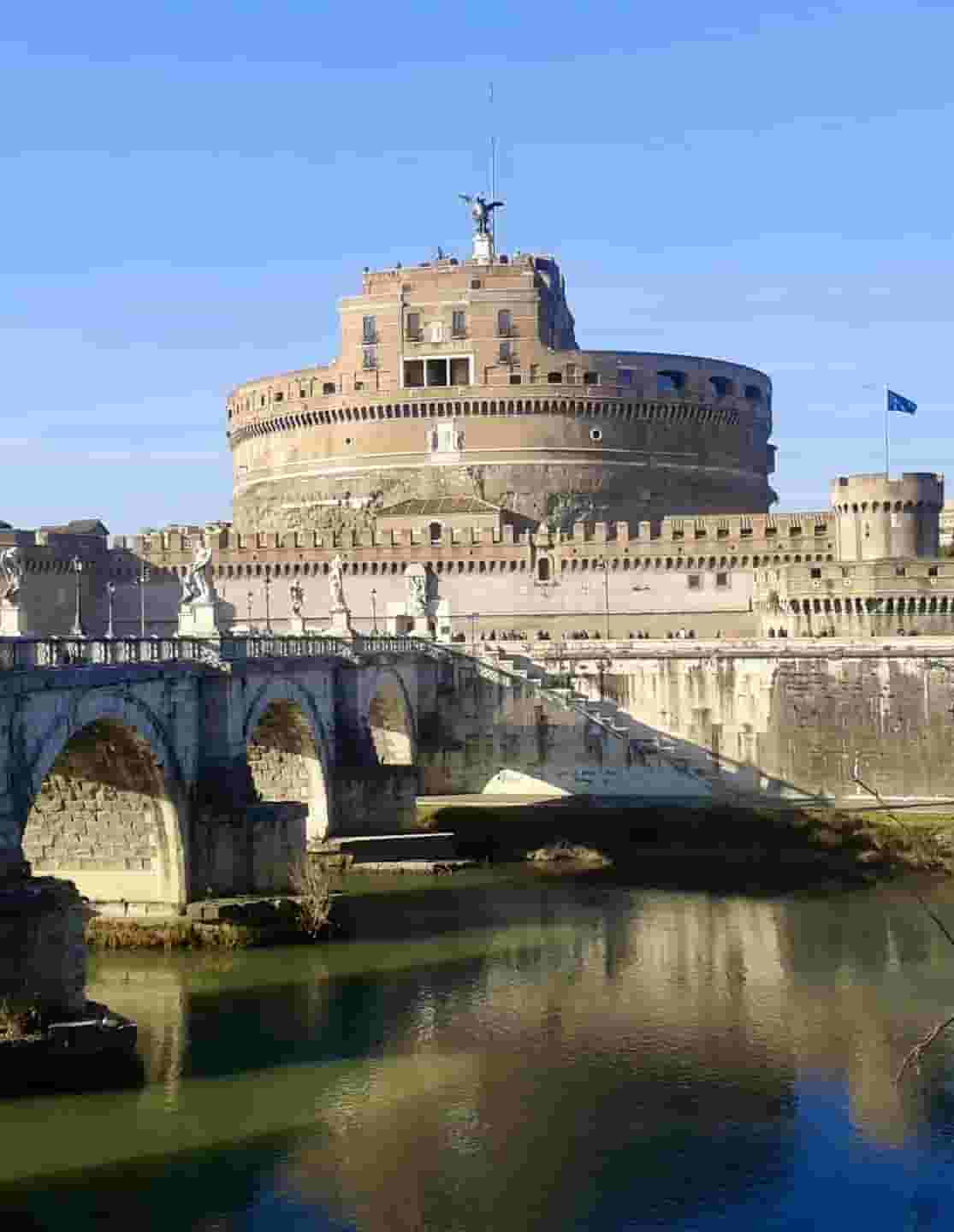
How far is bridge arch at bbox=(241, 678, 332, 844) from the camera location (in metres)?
40.5

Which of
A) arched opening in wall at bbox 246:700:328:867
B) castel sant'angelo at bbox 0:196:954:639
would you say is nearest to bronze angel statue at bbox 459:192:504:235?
castel sant'angelo at bbox 0:196:954:639

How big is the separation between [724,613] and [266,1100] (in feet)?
141

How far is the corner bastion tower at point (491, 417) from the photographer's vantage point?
72938 millimetres

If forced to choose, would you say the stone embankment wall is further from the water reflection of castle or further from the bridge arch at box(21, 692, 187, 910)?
the bridge arch at box(21, 692, 187, 910)

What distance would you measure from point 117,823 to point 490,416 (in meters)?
43.6

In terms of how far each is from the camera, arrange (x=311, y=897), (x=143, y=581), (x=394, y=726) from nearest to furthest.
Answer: (x=311, y=897) → (x=394, y=726) → (x=143, y=581)

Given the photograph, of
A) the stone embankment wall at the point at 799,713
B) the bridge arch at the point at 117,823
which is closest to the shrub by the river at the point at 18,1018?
the bridge arch at the point at 117,823

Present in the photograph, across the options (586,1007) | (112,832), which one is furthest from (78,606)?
(586,1007)

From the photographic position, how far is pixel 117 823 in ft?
103

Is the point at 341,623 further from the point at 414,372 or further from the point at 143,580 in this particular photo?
the point at 414,372

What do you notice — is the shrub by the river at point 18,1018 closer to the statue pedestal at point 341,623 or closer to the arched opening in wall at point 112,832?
the arched opening in wall at point 112,832

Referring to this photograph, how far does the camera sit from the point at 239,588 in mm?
68562

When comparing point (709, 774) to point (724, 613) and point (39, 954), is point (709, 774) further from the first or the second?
point (39, 954)

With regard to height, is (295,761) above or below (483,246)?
below
